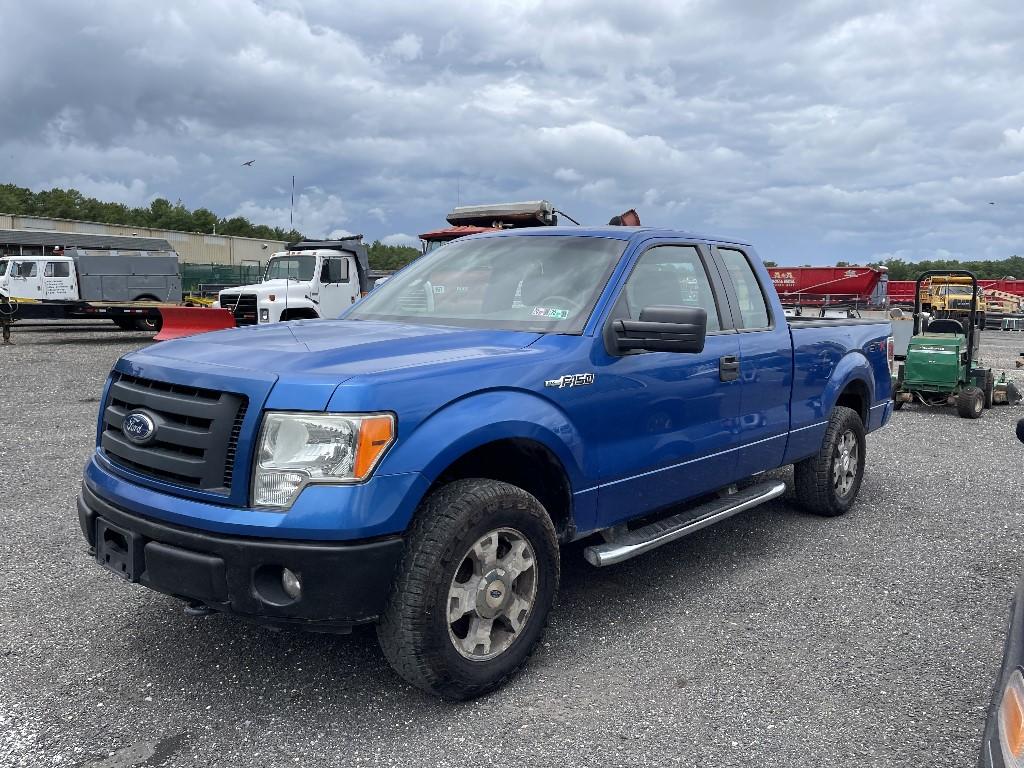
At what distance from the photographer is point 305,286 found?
60.1 ft

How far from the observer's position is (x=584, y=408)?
11.5ft

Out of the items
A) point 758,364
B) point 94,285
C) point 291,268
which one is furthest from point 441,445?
point 94,285

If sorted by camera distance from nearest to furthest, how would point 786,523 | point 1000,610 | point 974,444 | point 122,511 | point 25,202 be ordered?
point 122,511
point 1000,610
point 786,523
point 974,444
point 25,202

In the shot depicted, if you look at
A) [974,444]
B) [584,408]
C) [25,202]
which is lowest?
[974,444]

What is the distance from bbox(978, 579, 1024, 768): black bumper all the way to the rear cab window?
280cm

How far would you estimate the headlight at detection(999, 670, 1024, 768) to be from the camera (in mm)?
1717

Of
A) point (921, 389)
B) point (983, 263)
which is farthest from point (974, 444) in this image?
point (983, 263)

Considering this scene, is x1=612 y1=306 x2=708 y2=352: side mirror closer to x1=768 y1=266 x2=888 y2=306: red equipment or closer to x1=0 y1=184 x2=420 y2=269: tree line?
x1=768 y1=266 x2=888 y2=306: red equipment

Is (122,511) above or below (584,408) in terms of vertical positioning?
below

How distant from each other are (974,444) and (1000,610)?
18.7ft

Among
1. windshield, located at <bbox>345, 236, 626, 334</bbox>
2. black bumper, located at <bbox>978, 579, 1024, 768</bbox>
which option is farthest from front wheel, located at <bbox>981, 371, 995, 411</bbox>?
black bumper, located at <bbox>978, 579, 1024, 768</bbox>

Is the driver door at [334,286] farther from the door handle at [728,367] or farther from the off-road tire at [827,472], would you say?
the door handle at [728,367]

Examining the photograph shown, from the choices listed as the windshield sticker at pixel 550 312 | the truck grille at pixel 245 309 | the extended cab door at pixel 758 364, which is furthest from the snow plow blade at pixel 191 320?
the windshield sticker at pixel 550 312

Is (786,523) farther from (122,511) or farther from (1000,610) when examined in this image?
(122,511)
